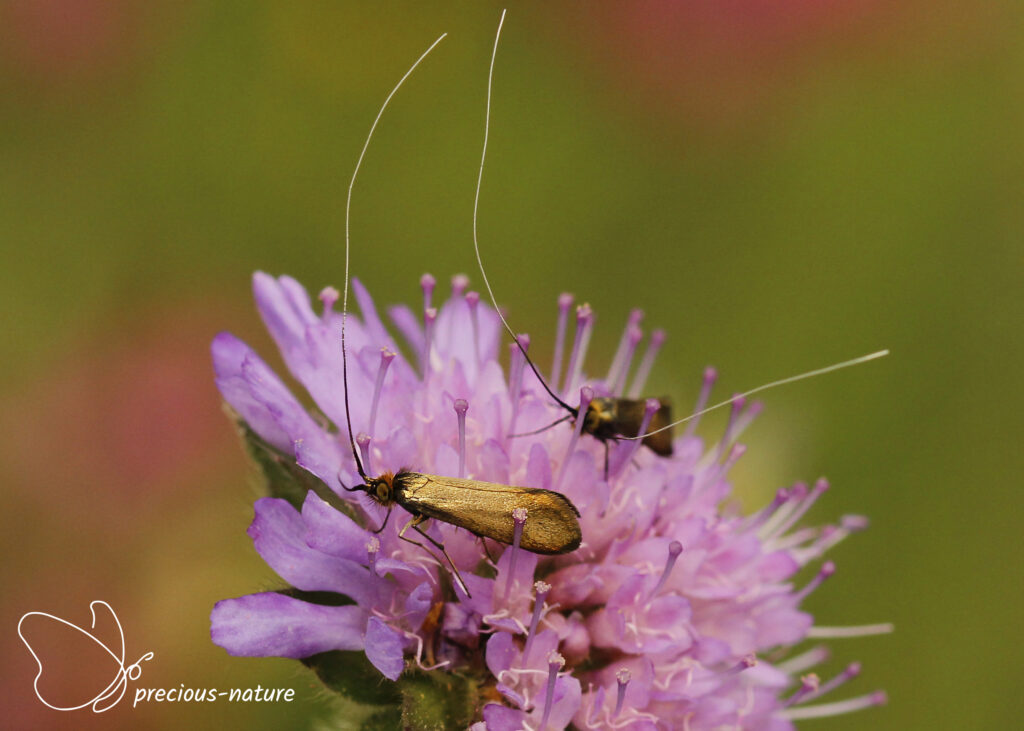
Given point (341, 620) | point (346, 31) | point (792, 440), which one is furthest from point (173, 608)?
point (346, 31)

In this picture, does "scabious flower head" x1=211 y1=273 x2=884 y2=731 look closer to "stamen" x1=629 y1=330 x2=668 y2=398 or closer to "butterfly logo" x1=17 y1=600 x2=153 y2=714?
"stamen" x1=629 y1=330 x2=668 y2=398

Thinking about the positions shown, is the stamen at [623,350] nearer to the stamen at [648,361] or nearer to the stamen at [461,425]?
the stamen at [648,361]

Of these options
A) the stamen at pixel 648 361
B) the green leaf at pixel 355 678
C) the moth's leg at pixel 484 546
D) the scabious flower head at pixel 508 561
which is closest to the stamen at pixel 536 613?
the scabious flower head at pixel 508 561

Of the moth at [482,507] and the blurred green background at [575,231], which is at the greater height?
the blurred green background at [575,231]

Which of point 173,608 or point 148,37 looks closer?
point 173,608

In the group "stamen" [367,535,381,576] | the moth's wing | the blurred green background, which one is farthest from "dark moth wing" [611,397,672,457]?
the moth's wing

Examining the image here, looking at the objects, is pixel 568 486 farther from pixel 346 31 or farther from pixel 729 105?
pixel 729 105

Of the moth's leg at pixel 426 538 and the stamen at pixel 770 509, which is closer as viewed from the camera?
the moth's leg at pixel 426 538
